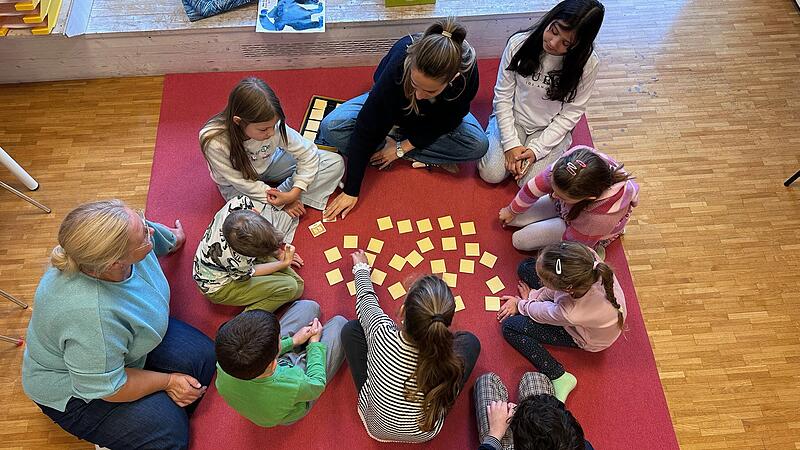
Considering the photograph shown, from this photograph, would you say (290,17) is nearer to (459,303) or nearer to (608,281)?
(459,303)

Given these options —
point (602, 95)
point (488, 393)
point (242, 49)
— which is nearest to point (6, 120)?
point (242, 49)

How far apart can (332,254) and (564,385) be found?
52.4 inches

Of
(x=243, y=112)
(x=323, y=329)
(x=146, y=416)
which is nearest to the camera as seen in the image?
(x=146, y=416)

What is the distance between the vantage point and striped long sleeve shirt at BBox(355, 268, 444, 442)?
6.77 feet

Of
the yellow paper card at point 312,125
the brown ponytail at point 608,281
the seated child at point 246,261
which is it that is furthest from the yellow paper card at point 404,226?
the brown ponytail at point 608,281

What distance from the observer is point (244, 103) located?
7.72 feet

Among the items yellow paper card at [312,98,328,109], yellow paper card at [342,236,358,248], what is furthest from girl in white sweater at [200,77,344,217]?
yellow paper card at [312,98,328,109]

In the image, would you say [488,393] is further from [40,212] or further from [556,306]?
[40,212]

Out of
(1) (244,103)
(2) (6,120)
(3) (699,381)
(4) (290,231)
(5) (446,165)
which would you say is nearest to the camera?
(1) (244,103)

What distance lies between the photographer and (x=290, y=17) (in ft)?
10.8

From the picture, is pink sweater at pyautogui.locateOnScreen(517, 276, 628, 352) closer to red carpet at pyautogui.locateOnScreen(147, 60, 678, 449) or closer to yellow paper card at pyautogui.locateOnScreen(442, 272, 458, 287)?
red carpet at pyautogui.locateOnScreen(147, 60, 678, 449)

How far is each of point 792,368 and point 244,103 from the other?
9.51 ft

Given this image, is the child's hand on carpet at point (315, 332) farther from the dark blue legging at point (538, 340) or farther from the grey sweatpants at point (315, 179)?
the dark blue legging at point (538, 340)

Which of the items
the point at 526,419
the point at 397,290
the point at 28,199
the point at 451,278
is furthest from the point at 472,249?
the point at 28,199
